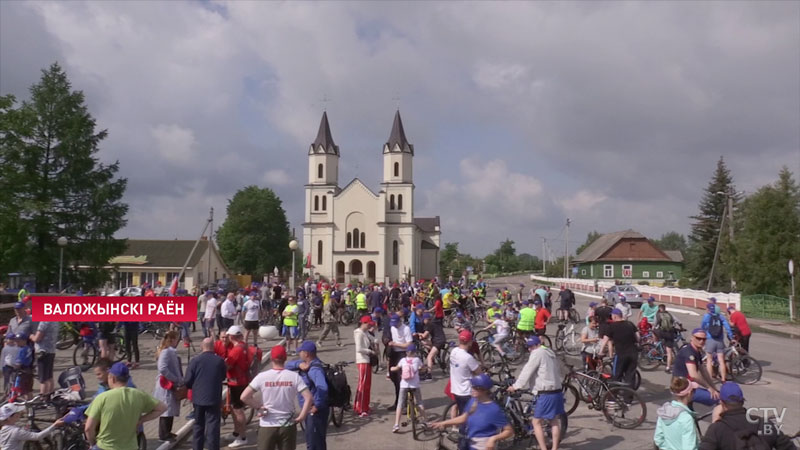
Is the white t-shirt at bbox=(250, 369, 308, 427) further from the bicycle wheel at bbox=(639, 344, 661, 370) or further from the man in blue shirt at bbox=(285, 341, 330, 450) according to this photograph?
the bicycle wheel at bbox=(639, 344, 661, 370)

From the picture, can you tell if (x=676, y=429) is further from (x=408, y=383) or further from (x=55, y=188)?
(x=55, y=188)

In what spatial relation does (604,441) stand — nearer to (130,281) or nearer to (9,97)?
(9,97)

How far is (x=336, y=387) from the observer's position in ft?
26.7

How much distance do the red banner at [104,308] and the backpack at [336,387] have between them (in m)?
3.62

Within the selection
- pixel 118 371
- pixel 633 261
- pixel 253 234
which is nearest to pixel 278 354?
pixel 118 371

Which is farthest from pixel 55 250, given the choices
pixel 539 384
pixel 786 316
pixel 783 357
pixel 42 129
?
pixel 786 316

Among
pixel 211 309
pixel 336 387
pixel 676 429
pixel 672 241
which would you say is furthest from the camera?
pixel 672 241

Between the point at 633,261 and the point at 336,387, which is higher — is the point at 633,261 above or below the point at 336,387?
above

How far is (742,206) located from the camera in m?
34.5

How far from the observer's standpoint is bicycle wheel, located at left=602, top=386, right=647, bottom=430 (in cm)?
922

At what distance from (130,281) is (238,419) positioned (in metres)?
51.6

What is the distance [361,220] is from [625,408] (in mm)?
64689

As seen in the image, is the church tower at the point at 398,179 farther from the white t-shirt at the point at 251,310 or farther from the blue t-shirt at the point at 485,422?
the blue t-shirt at the point at 485,422

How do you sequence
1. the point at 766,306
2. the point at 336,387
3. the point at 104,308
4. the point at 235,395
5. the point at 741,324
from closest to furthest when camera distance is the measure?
the point at 336,387 < the point at 235,395 < the point at 104,308 < the point at 741,324 < the point at 766,306
